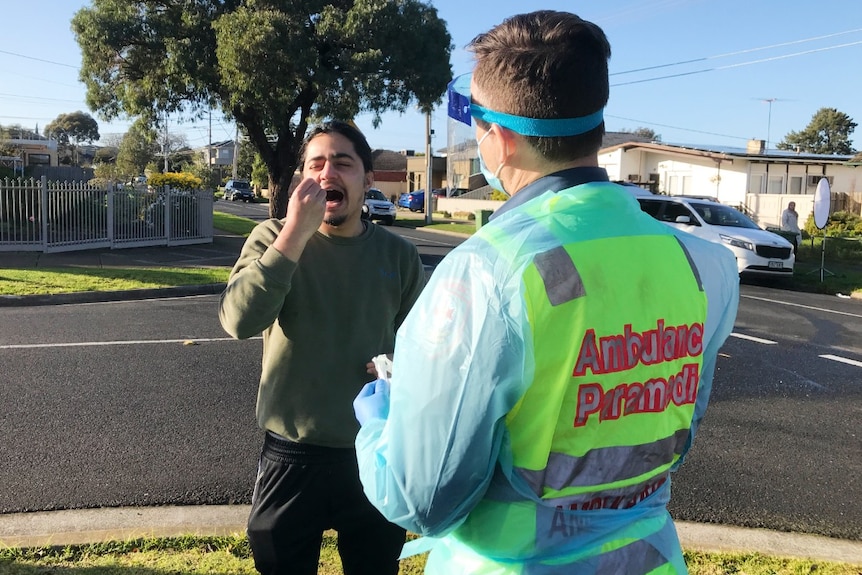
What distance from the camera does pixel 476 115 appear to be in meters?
1.44

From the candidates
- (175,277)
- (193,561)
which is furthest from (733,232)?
(193,561)

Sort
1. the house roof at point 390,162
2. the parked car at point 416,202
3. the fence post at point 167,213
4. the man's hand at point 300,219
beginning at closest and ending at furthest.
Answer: the man's hand at point 300,219 < the fence post at point 167,213 < the parked car at point 416,202 < the house roof at point 390,162

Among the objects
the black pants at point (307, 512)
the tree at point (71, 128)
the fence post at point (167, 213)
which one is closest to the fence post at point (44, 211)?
the fence post at point (167, 213)

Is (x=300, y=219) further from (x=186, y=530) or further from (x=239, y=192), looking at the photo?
(x=239, y=192)

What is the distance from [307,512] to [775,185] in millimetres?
31053

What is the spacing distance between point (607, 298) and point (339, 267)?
1.38 metres

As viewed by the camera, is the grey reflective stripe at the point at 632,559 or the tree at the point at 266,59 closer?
the grey reflective stripe at the point at 632,559

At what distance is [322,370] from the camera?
2.40 meters

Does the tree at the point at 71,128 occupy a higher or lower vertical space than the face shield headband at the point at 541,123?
higher

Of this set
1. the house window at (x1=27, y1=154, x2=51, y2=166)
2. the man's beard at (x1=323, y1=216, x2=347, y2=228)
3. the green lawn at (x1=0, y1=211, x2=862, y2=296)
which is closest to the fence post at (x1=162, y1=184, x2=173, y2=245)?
the green lawn at (x1=0, y1=211, x2=862, y2=296)

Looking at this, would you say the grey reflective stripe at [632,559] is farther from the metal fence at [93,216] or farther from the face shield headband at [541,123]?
the metal fence at [93,216]

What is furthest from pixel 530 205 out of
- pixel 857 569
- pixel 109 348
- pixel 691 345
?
pixel 109 348

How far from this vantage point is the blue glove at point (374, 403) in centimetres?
147

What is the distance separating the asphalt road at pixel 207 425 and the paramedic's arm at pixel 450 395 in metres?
3.11
